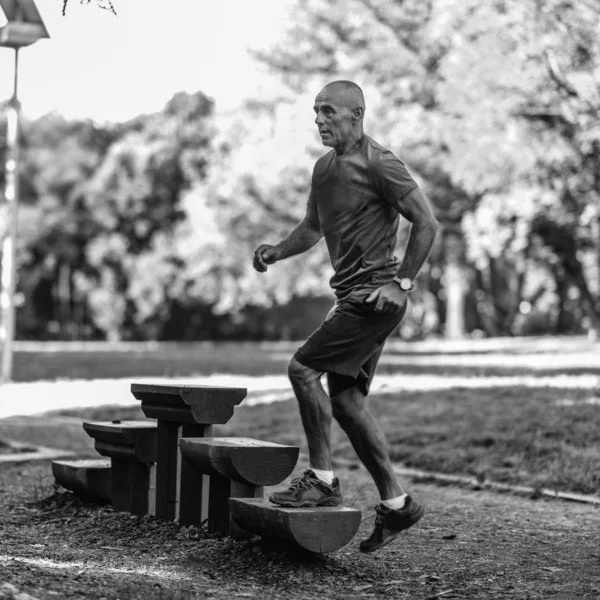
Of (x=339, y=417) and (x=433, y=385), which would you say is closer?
(x=339, y=417)

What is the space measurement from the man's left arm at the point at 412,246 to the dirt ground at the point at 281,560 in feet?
3.99

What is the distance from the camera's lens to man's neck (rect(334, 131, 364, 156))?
5484 mm

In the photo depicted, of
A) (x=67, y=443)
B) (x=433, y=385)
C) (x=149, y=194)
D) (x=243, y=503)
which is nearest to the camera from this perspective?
(x=243, y=503)

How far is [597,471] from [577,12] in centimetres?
899

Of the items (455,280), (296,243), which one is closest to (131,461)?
(296,243)

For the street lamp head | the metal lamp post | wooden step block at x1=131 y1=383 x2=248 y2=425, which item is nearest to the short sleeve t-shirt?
wooden step block at x1=131 y1=383 x2=248 y2=425

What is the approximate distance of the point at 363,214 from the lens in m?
5.47

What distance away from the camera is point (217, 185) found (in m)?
41.7

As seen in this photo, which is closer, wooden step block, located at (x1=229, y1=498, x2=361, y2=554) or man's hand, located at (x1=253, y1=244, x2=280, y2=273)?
wooden step block, located at (x1=229, y1=498, x2=361, y2=554)

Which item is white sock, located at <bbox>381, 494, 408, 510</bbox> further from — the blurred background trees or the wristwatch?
the blurred background trees

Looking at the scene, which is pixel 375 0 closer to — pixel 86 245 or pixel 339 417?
pixel 339 417

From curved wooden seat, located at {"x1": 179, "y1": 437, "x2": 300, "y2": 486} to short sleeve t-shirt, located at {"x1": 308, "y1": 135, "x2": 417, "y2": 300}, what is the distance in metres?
0.79

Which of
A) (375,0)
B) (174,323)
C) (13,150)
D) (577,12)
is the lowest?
(174,323)

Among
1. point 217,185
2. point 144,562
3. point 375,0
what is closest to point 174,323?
point 217,185
